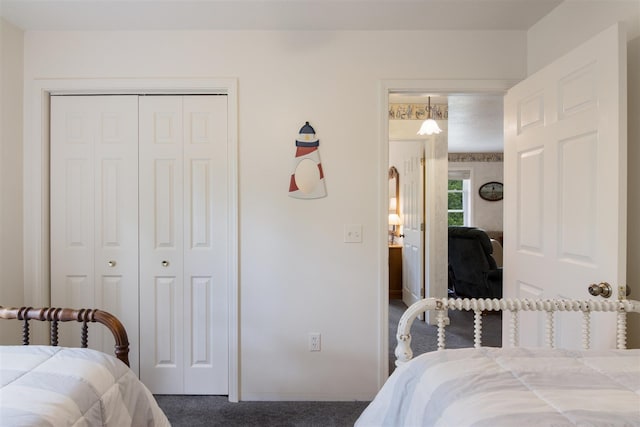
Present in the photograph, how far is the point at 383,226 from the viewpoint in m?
2.11

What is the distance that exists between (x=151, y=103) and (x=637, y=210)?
8.51 ft

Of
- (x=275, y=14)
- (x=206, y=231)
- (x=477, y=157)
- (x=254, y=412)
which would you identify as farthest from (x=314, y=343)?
(x=477, y=157)

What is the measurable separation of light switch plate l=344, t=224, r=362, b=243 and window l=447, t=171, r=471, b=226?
5479 mm

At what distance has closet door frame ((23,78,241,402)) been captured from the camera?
2082 millimetres

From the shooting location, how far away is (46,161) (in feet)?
6.97

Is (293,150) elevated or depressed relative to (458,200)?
elevated

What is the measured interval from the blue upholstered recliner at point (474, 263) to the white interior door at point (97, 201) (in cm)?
346

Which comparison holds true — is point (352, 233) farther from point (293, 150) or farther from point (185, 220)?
point (185, 220)

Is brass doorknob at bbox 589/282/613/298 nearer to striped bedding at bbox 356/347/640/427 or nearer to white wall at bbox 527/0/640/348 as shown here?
white wall at bbox 527/0/640/348

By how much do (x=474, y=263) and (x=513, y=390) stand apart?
344 centimetres

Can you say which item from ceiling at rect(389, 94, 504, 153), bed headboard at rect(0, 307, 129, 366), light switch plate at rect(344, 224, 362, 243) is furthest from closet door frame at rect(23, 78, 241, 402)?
ceiling at rect(389, 94, 504, 153)

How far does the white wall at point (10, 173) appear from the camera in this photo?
1965mm

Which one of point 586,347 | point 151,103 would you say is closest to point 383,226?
point 586,347

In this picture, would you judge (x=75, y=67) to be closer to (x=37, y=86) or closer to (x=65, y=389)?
(x=37, y=86)
